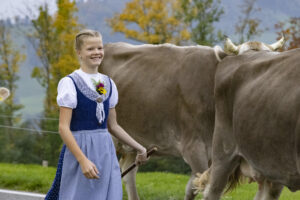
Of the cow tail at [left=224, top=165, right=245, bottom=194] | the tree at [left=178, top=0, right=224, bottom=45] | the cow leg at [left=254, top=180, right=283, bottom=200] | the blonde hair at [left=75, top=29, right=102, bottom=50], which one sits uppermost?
the blonde hair at [left=75, top=29, right=102, bottom=50]

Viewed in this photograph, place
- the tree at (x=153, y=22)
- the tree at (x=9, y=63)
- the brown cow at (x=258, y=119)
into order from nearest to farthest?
the brown cow at (x=258, y=119) → the tree at (x=153, y=22) → the tree at (x=9, y=63)

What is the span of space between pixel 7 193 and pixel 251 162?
3839 mm

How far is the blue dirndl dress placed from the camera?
4.01 m

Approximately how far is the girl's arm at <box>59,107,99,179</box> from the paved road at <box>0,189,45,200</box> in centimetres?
373

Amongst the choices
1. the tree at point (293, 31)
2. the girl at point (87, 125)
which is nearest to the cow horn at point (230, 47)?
the girl at point (87, 125)

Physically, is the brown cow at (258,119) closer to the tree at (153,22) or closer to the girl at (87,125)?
the girl at (87,125)

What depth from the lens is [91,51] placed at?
3.98 meters

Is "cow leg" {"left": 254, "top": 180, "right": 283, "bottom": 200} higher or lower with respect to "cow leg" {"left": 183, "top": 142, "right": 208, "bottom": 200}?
lower

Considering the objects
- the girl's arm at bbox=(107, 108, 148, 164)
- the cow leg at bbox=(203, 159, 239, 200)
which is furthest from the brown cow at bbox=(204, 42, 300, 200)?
the girl's arm at bbox=(107, 108, 148, 164)

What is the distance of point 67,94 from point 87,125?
10.1 inches

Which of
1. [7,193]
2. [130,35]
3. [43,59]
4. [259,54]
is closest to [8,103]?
[43,59]

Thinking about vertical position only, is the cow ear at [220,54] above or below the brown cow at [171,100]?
above

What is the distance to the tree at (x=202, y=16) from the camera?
2964 cm

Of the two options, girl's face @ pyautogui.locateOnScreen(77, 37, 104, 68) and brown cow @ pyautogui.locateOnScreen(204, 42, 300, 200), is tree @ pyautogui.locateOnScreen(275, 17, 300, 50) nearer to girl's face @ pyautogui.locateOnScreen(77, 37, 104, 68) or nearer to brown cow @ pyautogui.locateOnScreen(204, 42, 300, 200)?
brown cow @ pyautogui.locateOnScreen(204, 42, 300, 200)
